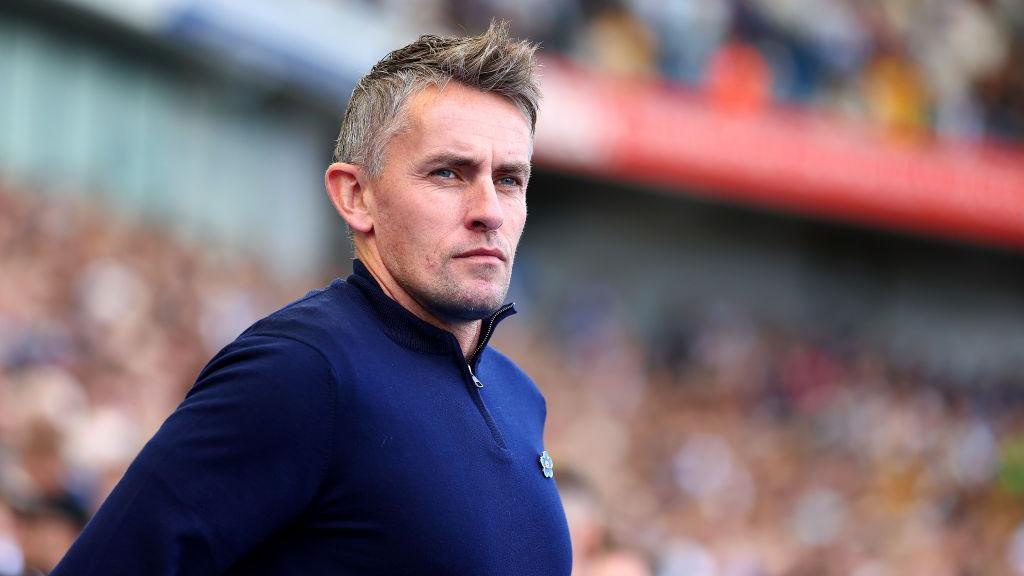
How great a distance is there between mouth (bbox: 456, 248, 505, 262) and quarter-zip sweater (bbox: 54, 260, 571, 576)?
5.4 inches

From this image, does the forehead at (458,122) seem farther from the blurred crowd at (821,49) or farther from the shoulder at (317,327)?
the blurred crowd at (821,49)

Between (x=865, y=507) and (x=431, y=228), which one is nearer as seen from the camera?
(x=431, y=228)

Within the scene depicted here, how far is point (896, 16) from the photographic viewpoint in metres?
17.9

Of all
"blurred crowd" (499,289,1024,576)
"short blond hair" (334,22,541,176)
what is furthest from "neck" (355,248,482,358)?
"blurred crowd" (499,289,1024,576)

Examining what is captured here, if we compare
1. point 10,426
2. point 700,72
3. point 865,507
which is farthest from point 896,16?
point 10,426

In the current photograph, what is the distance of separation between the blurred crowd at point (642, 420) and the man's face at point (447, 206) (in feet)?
6.35

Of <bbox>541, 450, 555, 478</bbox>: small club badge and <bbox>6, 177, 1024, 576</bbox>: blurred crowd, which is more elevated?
<bbox>541, 450, 555, 478</bbox>: small club badge

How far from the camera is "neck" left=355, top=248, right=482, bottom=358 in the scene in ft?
6.02

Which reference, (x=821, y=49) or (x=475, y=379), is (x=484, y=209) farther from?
(x=821, y=49)

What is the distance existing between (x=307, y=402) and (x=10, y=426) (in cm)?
391

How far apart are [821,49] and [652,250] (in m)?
3.66

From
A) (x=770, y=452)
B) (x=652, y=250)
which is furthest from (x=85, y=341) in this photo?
(x=652, y=250)

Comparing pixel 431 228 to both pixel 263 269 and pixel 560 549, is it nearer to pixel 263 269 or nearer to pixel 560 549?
pixel 560 549

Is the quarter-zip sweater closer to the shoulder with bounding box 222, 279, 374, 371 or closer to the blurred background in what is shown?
the shoulder with bounding box 222, 279, 374, 371
